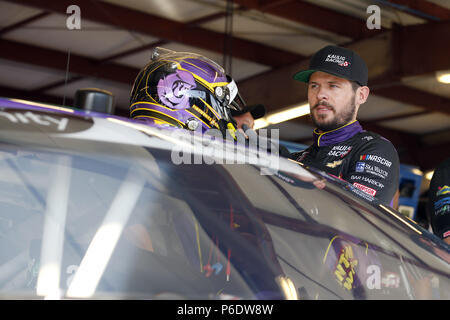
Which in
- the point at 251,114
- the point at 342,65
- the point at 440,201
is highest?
the point at 251,114

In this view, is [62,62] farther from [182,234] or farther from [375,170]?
[182,234]

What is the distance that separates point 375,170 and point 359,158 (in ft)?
0.35

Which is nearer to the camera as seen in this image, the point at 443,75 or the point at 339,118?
the point at 339,118

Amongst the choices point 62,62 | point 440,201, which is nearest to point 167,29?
point 62,62

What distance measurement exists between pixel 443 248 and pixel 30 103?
0.89 meters

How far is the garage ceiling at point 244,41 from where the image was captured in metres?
7.04

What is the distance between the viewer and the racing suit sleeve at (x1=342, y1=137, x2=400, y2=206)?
201 cm

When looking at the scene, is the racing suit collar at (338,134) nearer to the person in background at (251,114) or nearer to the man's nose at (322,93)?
the man's nose at (322,93)

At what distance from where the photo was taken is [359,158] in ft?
7.02

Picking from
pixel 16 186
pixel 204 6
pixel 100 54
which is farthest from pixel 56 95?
pixel 16 186

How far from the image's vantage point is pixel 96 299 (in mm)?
917

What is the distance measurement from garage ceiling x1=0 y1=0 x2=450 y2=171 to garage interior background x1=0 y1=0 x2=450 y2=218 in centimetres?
1

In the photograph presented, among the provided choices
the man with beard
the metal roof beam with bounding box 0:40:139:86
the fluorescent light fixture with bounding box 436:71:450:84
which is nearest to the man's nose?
the man with beard

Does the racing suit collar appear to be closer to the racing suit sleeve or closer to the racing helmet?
the racing suit sleeve
